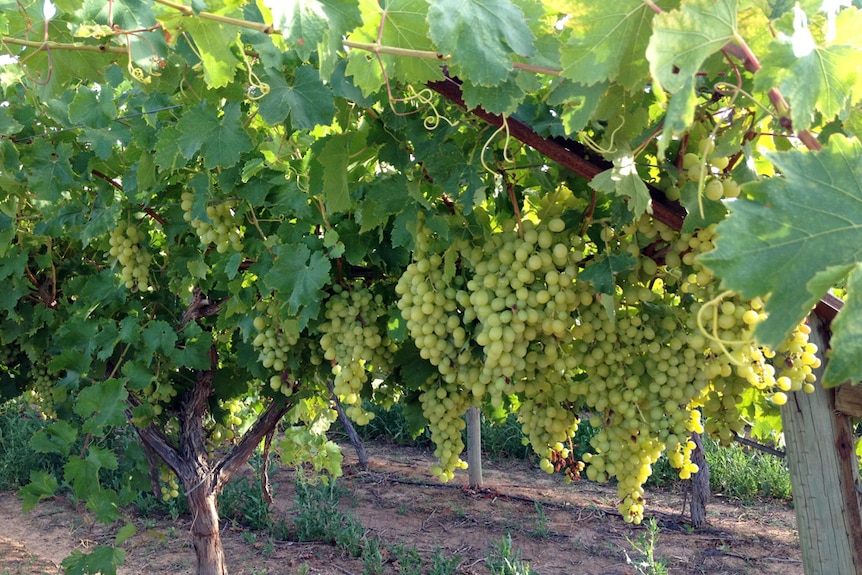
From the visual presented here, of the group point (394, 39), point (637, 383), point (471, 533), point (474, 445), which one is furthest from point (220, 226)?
point (474, 445)

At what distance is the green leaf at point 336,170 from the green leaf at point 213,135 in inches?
8.3

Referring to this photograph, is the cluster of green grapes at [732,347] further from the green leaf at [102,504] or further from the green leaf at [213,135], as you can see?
the green leaf at [102,504]

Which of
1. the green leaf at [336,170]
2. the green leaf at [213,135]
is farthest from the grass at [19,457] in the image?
the green leaf at [336,170]

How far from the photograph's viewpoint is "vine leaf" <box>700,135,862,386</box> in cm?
89

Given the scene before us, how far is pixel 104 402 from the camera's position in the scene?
2941 mm

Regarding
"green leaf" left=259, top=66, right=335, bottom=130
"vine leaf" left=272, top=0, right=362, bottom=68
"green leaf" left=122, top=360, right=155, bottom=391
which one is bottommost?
"green leaf" left=122, top=360, right=155, bottom=391

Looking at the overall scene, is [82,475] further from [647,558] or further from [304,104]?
[647,558]

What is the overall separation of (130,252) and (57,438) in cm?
84

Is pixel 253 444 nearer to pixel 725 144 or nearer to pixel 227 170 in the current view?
pixel 227 170

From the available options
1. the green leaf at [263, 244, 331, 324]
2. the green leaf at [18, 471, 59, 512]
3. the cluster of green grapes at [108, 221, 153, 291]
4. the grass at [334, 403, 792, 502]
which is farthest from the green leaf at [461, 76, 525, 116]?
the grass at [334, 403, 792, 502]

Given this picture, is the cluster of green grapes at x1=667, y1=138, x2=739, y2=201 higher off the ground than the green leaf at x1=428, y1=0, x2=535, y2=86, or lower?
lower

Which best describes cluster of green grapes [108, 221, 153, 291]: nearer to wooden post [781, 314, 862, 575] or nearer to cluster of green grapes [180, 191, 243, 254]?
cluster of green grapes [180, 191, 243, 254]

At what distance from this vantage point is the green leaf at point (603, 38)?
1.14m

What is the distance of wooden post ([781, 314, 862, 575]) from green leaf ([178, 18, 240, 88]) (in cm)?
149
